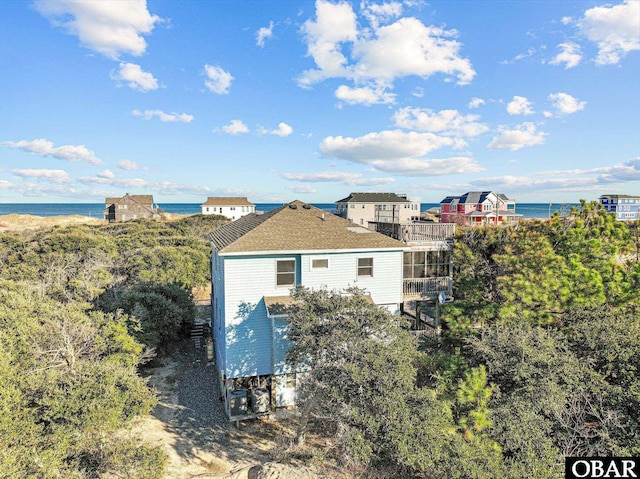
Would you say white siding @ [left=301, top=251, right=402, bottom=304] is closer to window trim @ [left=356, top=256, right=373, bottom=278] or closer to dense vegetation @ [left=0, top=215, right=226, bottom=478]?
window trim @ [left=356, top=256, right=373, bottom=278]

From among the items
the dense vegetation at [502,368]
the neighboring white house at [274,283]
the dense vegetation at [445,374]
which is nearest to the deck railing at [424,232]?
the dense vegetation at [445,374]

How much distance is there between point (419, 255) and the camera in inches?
634

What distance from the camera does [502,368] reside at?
34.0ft

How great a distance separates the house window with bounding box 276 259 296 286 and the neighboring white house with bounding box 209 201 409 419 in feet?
0.13

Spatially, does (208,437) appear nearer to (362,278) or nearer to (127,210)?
(362,278)

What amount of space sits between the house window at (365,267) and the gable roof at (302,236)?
61cm

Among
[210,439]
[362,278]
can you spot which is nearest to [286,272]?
[362,278]

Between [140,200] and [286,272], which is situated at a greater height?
[140,200]

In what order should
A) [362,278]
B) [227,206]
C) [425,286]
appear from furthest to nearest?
1. [227,206]
2. [425,286]
3. [362,278]

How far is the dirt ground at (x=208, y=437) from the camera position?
10.5 m

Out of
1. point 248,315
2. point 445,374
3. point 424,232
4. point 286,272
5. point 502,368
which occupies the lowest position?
point 445,374

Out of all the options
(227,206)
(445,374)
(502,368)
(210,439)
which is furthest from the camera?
(227,206)

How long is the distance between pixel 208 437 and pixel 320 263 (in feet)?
25.1

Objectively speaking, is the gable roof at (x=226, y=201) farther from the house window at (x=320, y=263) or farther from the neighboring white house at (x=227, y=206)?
the house window at (x=320, y=263)
